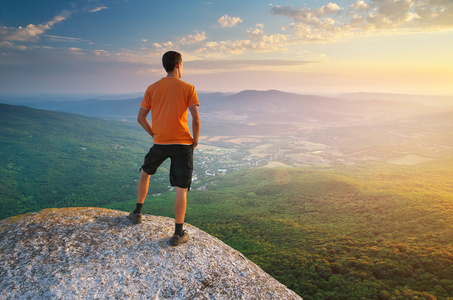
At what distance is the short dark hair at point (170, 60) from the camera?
237 inches

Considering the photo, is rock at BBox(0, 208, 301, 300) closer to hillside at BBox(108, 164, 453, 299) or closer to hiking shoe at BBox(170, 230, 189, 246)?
hiking shoe at BBox(170, 230, 189, 246)

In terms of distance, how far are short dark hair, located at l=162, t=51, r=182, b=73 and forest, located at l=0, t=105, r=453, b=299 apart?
13512 mm

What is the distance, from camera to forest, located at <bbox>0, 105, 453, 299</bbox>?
570 inches

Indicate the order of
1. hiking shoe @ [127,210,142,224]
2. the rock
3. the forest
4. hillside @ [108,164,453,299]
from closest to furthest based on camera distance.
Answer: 1. the rock
2. hiking shoe @ [127,210,142,224]
3. hillside @ [108,164,453,299]
4. the forest

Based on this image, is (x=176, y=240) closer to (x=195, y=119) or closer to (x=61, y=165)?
(x=195, y=119)

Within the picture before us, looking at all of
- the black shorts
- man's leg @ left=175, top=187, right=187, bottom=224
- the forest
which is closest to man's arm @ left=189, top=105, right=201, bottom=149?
the black shorts

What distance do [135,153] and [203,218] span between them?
4821 inches

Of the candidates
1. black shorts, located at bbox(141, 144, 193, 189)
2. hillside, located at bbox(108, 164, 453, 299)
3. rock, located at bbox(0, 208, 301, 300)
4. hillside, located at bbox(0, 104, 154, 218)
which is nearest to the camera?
rock, located at bbox(0, 208, 301, 300)

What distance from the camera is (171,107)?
588cm

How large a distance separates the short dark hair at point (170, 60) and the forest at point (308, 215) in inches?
532

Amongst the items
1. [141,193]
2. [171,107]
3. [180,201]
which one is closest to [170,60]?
[171,107]

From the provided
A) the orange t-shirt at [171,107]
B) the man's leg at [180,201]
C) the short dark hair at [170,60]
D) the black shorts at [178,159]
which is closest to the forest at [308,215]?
the man's leg at [180,201]

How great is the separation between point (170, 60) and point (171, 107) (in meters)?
1.29

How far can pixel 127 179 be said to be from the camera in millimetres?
98750
